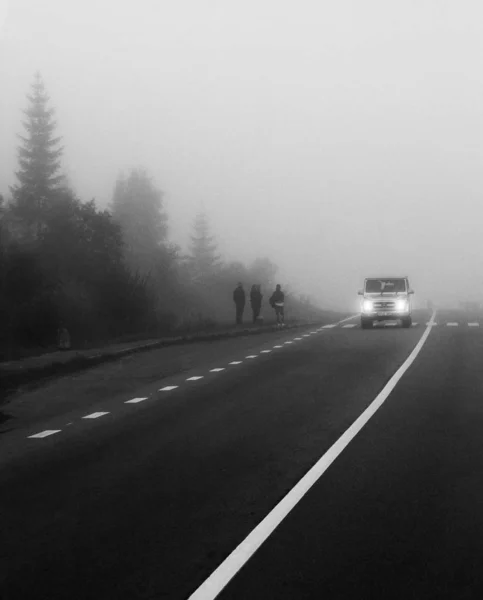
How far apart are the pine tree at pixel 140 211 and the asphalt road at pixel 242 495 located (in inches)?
3593

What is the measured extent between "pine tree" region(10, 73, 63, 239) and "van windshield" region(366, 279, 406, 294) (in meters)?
52.5

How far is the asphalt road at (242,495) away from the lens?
239 inches

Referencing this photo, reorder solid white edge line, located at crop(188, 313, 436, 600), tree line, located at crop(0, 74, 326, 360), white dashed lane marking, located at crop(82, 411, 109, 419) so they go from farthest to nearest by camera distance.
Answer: tree line, located at crop(0, 74, 326, 360) < white dashed lane marking, located at crop(82, 411, 109, 419) < solid white edge line, located at crop(188, 313, 436, 600)

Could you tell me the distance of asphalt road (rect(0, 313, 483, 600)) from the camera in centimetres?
607

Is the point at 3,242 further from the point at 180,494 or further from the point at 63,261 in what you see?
the point at 180,494

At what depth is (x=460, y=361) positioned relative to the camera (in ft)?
80.4

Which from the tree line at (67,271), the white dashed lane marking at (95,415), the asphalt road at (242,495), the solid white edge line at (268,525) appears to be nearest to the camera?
the solid white edge line at (268,525)

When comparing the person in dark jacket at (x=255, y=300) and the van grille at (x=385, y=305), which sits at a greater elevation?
the person in dark jacket at (x=255, y=300)

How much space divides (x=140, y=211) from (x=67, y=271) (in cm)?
5531

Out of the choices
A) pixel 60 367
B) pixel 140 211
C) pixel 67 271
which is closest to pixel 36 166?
pixel 140 211

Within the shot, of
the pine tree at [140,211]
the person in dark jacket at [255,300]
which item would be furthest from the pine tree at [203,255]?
the person in dark jacket at [255,300]

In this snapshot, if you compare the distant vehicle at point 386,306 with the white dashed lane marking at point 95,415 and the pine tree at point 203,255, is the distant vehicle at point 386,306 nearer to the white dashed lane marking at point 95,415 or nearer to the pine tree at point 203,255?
the white dashed lane marking at point 95,415

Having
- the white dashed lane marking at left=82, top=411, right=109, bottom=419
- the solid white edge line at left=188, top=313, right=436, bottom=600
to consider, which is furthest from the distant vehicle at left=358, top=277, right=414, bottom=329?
the solid white edge line at left=188, top=313, right=436, bottom=600

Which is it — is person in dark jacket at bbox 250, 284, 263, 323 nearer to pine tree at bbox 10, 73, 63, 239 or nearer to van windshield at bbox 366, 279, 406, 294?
van windshield at bbox 366, 279, 406, 294
